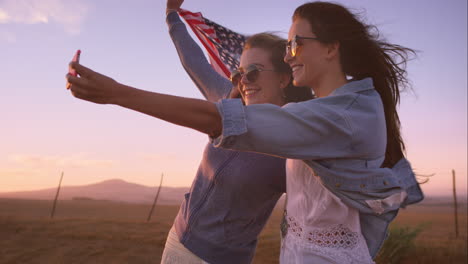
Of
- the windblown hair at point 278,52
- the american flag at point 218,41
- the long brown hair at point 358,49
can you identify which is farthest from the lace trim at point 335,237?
the american flag at point 218,41

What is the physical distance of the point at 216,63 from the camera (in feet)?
12.5

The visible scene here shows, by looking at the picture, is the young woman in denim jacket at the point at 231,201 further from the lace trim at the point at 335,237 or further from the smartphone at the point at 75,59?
the smartphone at the point at 75,59

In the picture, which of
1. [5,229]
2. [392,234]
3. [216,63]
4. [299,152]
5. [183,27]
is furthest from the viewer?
[5,229]

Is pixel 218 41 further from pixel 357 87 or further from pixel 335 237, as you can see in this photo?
pixel 335 237

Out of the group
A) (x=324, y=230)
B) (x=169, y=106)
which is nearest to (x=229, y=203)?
(x=324, y=230)

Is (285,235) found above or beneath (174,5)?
beneath

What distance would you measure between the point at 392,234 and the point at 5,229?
297 inches

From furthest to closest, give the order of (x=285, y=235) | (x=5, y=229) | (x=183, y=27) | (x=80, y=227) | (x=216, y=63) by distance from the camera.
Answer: (x=80, y=227) → (x=5, y=229) → (x=216, y=63) → (x=183, y=27) → (x=285, y=235)

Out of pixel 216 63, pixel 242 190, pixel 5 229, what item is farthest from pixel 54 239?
pixel 242 190

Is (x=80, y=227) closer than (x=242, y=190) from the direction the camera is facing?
No

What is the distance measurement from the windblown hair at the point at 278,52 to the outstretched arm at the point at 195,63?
49 centimetres

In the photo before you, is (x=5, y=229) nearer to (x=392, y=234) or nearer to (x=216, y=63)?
(x=216, y=63)

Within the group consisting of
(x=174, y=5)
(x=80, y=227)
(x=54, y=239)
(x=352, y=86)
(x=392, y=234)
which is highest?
(x=174, y=5)

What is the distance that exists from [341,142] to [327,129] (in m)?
0.08
